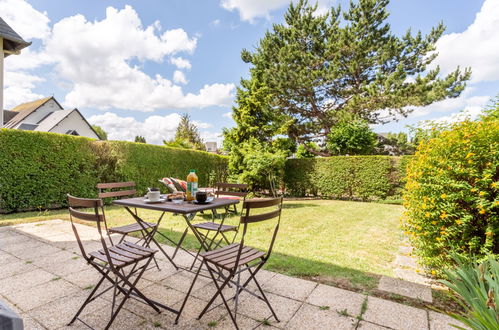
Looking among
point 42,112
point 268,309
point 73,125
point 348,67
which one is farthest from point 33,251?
point 42,112

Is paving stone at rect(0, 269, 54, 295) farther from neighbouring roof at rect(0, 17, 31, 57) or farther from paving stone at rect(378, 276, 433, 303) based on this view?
neighbouring roof at rect(0, 17, 31, 57)

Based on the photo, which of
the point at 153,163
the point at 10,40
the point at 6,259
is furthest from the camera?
the point at 153,163

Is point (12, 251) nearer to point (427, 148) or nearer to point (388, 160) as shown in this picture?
point (427, 148)

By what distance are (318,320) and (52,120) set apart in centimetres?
2594

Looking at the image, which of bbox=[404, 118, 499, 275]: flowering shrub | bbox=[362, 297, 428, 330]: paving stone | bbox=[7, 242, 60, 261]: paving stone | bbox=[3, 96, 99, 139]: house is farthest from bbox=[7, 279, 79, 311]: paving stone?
bbox=[3, 96, 99, 139]: house

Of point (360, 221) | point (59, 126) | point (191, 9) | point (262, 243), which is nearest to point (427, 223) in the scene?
point (262, 243)

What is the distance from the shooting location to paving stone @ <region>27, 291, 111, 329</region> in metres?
2.09

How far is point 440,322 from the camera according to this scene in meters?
2.10

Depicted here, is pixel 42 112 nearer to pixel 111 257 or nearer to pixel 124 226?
pixel 124 226

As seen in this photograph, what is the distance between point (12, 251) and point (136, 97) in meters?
15.9

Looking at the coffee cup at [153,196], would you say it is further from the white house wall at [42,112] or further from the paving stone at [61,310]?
the white house wall at [42,112]

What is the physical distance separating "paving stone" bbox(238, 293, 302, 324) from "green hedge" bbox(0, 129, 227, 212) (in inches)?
277

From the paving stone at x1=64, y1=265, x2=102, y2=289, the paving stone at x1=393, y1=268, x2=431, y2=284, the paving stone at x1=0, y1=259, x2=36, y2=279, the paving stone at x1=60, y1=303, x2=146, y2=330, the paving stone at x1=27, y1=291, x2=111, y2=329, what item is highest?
the paving stone at x1=0, y1=259, x2=36, y2=279

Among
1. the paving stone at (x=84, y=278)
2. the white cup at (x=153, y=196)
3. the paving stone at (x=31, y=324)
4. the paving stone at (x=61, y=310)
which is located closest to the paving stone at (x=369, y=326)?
the paving stone at (x=61, y=310)
